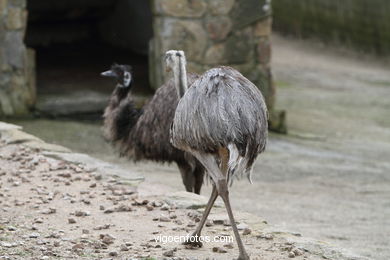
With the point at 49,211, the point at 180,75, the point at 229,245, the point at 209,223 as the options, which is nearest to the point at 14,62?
the point at 49,211

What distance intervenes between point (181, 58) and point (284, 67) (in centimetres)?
1049

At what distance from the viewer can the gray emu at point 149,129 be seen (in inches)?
250

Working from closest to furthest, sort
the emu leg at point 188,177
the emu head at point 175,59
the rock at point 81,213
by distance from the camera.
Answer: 1. the emu head at point 175,59
2. the rock at point 81,213
3. the emu leg at point 188,177

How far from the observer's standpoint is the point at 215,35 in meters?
9.61

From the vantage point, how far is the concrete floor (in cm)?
664

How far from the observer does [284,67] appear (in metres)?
15.3

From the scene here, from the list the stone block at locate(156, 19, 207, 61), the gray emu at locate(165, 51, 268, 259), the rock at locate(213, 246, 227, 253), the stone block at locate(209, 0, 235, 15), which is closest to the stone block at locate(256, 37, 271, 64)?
the stone block at locate(209, 0, 235, 15)

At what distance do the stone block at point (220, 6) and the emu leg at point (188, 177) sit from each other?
349 centimetres

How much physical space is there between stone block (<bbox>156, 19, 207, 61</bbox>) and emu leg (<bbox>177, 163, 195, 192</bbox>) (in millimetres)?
3262

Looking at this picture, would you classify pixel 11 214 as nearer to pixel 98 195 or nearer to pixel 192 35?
pixel 98 195

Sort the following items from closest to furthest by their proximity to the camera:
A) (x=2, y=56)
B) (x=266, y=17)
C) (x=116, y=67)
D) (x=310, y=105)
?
(x=116, y=67) < (x=2, y=56) < (x=266, y=17) < (x=310, y=105)

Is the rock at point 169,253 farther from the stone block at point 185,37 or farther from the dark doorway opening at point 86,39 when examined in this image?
the dark doorway opening at point 86,39

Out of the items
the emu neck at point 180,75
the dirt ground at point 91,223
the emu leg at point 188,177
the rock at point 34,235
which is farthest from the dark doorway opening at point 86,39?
the rock at point 34,235

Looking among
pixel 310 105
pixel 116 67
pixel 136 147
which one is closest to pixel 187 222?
pixel 136 147
